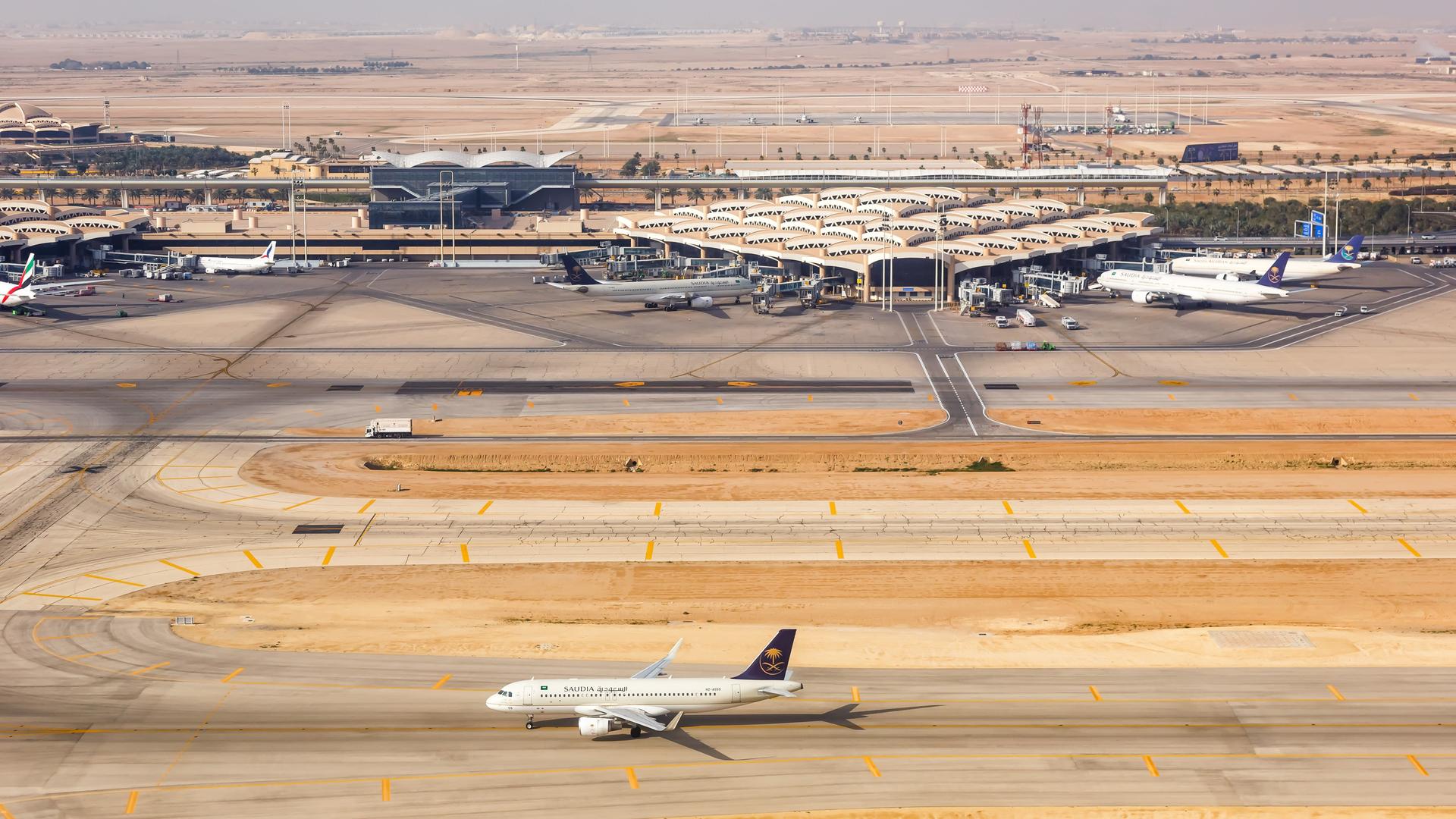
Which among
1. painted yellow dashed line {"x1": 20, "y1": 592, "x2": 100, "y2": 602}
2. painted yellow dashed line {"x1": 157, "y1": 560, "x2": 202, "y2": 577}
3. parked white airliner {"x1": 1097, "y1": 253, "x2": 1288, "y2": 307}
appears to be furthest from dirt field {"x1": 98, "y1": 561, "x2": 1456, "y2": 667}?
parked white airliner {"x1": 1097, "y1": 253, "x2": 1288, "y2": 307}

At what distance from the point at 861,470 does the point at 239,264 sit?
107547 mm

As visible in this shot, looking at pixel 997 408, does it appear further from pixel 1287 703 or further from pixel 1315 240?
pixel 1315 240

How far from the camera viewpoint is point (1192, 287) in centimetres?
14250

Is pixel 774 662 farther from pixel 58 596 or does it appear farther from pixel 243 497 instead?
pixel 243 497

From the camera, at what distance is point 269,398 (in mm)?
110000

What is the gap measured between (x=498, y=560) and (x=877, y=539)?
68.1ft

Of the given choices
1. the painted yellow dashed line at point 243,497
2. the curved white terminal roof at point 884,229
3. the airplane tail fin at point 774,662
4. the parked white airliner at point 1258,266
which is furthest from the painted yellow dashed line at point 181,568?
the parked white airliner at point 1258,266

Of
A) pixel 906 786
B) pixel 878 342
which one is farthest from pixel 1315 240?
pixel 906 786

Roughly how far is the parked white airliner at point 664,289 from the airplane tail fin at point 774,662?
93.8 metres

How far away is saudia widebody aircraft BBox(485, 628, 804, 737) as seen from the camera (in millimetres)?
53219

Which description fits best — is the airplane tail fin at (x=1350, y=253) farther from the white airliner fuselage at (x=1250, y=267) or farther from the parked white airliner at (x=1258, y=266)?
the white airliner fuselage at (x=1250, y=267)

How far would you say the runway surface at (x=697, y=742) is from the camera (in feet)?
161

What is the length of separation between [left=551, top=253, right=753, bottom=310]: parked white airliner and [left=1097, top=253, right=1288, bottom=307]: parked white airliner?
40347 millimetres

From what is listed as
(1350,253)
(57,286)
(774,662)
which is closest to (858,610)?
(774,662)
